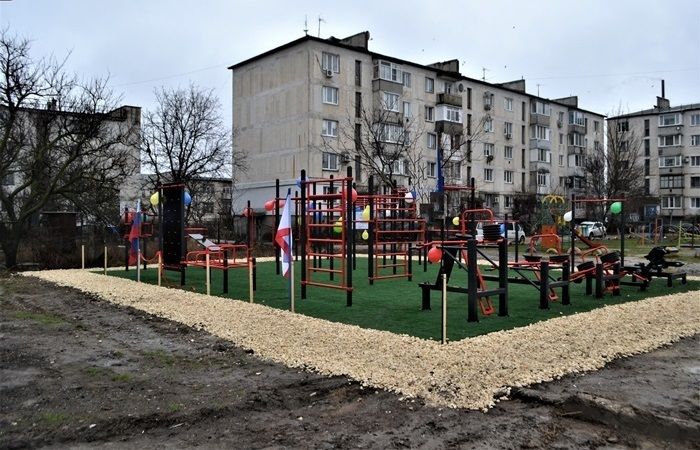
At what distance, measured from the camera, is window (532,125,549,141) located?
57.8 meters

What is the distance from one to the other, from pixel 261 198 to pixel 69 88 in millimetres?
23663

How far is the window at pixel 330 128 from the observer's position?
40.3m

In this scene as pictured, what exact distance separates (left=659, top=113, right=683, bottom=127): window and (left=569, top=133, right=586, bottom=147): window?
13.0 meters

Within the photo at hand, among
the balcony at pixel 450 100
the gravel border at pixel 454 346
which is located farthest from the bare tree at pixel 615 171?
the gravel border at pixel 454 346

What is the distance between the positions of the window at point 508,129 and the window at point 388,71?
46.8 feet

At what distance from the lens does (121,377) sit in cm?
A: 578

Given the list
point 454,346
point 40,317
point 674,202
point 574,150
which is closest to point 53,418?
point 454,346

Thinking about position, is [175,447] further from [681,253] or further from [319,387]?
[681,253]

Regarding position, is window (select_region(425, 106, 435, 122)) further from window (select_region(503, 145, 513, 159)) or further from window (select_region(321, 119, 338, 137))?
window (select_region(503, 145, 513, 159))

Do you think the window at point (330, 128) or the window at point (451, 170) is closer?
the window at point (451, 170)

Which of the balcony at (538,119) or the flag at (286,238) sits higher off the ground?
the balcony at (538,119)

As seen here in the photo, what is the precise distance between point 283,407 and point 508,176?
5297 centimetres

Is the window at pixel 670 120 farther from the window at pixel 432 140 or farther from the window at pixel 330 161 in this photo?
the window at pixel 330 161

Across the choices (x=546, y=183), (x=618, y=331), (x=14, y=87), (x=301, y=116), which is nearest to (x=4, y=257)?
(x=14, y=87)
